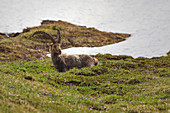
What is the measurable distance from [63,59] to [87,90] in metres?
6.48

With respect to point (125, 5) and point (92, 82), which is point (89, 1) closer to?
point (125, 5)

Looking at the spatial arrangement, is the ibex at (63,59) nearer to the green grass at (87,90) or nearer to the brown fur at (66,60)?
the brown fur at (66,60)

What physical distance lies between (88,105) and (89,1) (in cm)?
7867

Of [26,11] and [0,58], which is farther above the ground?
[26,11]

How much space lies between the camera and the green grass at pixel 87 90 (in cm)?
880

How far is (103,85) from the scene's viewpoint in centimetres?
1600

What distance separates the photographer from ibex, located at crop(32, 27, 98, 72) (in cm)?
2027

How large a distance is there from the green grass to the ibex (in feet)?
3.62

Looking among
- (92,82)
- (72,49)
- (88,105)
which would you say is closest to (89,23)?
(72,49)

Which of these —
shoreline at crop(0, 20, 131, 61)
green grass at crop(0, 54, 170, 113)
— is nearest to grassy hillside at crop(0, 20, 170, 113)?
green grass at crop(0, 54, 170, 113)

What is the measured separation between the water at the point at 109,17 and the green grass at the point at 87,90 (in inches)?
815

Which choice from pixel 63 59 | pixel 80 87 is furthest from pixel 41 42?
pixel 80 87

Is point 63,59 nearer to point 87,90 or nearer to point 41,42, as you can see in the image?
point 87,90

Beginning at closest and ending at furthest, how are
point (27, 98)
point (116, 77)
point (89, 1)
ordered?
point (27, 98), point (116, 77), point (89, 1)
